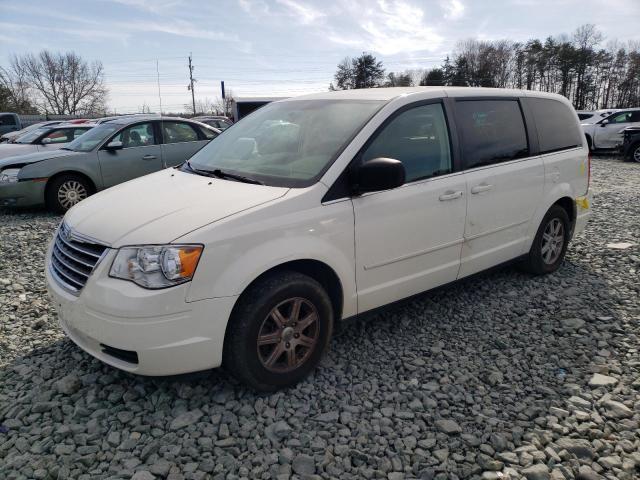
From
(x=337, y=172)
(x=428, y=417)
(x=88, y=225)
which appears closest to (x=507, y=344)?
(x=428, y=417)

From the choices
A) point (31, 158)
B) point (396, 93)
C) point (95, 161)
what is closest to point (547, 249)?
point (396, 93)

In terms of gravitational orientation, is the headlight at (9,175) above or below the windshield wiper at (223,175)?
below

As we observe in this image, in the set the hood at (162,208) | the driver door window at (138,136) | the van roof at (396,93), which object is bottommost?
the hood at (162,208)

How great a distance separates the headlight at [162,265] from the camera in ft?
7.80

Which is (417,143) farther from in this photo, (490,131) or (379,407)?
(379,407)

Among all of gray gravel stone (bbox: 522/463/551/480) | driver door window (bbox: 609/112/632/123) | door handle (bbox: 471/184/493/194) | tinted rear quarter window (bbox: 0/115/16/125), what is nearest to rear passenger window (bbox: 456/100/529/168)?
door handle (bbox: 471/184/493/194)

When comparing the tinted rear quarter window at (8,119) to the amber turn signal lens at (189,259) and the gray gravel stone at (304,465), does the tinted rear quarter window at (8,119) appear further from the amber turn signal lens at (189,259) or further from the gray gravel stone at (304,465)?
the gray gravel stone at (304,465)

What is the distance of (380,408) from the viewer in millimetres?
2705

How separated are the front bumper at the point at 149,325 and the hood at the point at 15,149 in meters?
9.18

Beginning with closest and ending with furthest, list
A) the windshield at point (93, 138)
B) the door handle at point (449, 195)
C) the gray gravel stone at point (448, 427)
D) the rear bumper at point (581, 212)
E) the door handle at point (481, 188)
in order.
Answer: the gray gravel stone at point (448, 427) < the door handle at point (449, 195) < the door handle at point (481, 188) < the rear bumper at point (581, 212) < the windshield at point (93, 138)

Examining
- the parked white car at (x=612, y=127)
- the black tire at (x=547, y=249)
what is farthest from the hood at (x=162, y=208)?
the parked white car at (x=612, y=127)

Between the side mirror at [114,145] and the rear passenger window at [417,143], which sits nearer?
the rear passenger window at [417,143]

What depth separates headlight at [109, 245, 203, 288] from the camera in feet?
7.80

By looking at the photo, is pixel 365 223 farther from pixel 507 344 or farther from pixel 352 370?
pixel 507 344
